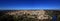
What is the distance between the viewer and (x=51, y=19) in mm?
1644

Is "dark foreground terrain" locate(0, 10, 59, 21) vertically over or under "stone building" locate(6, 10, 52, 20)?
under

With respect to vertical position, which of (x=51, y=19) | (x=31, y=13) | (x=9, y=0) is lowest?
(x=51, y=19)

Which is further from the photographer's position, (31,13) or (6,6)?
(31,13)

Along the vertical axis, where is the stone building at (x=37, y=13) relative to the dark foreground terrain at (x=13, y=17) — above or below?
above

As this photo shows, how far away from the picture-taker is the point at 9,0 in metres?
1.60

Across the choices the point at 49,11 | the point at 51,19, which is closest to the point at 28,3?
the point at 49,11

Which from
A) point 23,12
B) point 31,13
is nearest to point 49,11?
point 31,13

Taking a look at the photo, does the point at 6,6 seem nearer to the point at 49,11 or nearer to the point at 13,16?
the point at 13,16

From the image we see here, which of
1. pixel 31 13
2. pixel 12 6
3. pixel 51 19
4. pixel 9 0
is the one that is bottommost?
pixel 51 19

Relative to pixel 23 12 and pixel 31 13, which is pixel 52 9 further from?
pixel 23 12

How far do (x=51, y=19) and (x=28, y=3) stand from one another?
476 millimetres

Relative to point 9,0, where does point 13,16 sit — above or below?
below

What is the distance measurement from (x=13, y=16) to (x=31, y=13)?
0.31 m

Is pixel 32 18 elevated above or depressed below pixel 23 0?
below
